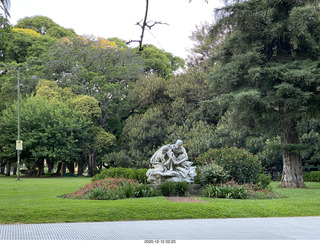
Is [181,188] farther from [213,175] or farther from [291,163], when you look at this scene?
[291,163]

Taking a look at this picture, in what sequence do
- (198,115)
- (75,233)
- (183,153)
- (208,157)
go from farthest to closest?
(198,115), (208,157), (183,153), (75,233)

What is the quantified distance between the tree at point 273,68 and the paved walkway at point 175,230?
40.3 ft

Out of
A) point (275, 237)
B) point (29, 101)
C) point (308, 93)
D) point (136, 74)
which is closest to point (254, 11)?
point (308, 93)

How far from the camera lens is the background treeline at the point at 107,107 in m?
34.7

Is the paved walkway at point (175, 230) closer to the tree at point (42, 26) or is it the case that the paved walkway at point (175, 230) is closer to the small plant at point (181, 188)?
the small plant at point (181, 188)

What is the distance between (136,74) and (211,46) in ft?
30.0

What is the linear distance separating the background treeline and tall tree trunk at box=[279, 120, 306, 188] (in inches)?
317

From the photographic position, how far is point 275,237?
781 centimetres

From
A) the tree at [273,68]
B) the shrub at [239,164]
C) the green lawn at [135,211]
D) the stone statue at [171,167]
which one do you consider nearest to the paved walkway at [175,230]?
the green lawn at [135,211]

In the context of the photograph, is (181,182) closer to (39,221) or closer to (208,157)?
(208,157)

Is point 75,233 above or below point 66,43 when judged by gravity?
below

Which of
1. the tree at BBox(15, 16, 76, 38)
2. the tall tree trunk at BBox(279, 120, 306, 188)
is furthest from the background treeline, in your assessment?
the tall tree trunk at BBox(279, 120, 306, 188)

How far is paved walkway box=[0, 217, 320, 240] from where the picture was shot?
783cm

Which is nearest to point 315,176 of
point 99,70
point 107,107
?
point 107,107
